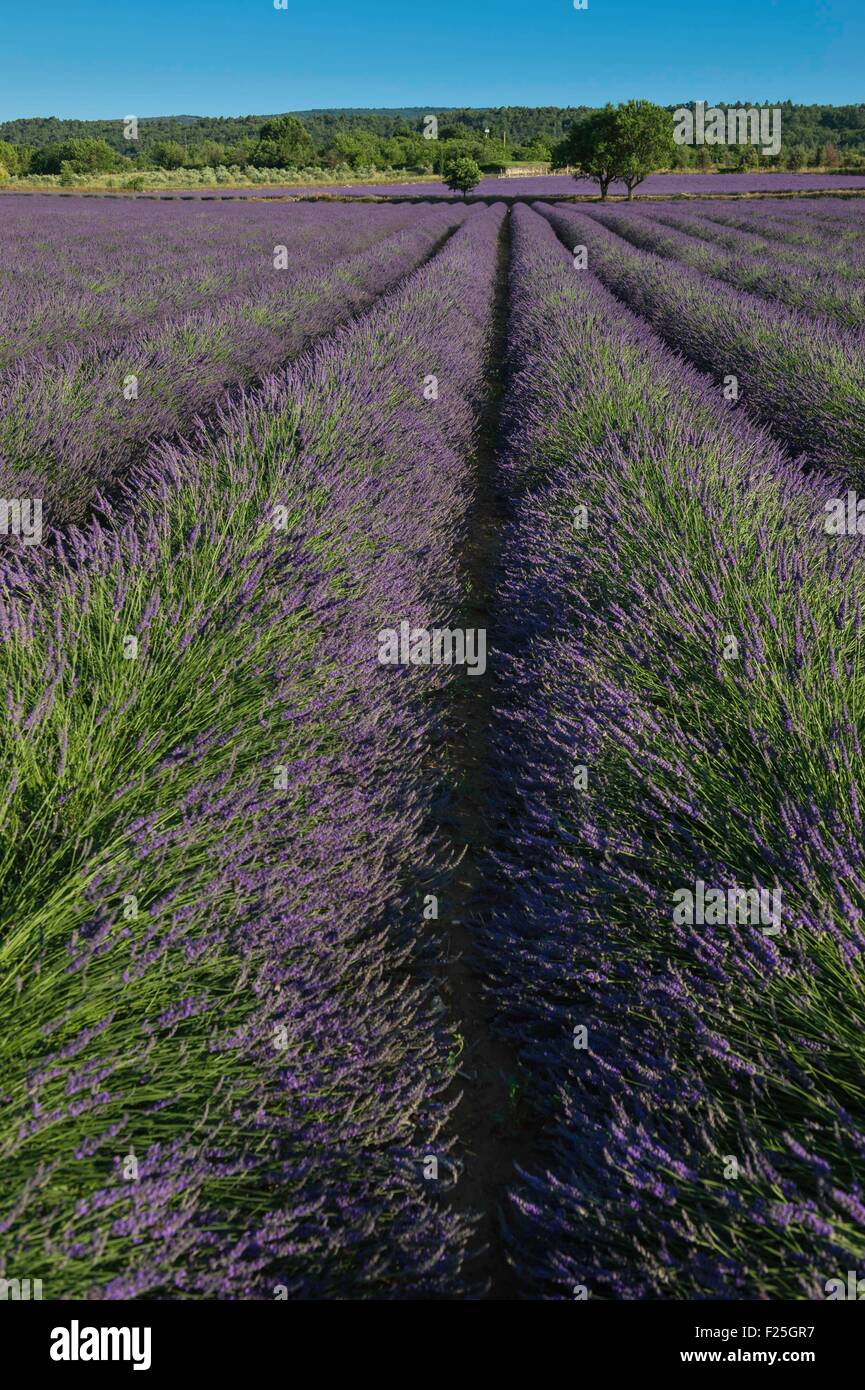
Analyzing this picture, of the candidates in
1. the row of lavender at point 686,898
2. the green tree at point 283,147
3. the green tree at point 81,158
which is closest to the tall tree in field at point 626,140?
the green tree at point 283,147

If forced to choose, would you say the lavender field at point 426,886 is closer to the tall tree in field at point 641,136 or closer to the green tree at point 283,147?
the tall tree in field at point 641,136

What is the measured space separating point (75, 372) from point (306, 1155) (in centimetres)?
538

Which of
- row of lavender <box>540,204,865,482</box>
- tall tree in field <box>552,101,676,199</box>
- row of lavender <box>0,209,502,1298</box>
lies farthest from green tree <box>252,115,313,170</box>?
row of lavender <box>0,209,502,1298</box>

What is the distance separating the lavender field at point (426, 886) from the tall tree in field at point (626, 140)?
3961 centimetres

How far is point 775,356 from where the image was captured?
19.5 feet

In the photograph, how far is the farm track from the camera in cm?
151

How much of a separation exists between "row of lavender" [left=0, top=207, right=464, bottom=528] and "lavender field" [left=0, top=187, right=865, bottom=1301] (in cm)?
18

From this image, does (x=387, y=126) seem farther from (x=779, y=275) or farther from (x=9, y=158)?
(x=779, y=275)

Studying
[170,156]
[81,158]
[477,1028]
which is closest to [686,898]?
[477,1028]

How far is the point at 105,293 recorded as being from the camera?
8359 millimetres

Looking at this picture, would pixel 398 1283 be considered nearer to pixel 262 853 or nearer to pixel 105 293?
pixel 262 853

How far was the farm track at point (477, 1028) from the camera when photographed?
1.51m

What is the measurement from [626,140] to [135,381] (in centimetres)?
3920
